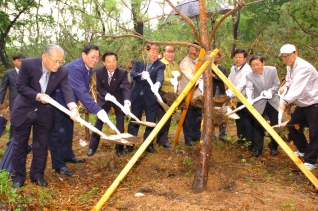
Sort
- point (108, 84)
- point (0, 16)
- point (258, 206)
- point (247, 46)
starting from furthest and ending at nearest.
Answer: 1. point (0, 16)
2. point (247, 46)
3. point (108, 84)
4. point (258, 206)

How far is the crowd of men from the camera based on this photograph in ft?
12.4

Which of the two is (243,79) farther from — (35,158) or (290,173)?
(35,158)

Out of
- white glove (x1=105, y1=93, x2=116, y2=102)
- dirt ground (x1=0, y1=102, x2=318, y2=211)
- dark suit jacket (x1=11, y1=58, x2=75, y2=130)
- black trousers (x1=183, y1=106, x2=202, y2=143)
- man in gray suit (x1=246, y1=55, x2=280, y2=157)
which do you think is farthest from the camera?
black trousers (x1=183, y1=106, x2=202, y2=143)

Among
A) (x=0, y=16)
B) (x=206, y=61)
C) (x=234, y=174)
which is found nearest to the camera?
(x=206, y=61)

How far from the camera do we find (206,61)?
11.8 ft

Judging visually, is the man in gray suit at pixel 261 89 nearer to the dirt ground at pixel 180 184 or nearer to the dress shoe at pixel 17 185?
the dirt ground at pixel 180 184

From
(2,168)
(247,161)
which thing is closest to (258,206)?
(247,161)

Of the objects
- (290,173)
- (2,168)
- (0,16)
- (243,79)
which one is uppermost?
(0,16)

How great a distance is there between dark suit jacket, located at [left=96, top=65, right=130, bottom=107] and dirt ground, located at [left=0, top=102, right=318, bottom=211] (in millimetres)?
1021

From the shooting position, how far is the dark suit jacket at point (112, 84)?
5082 mm

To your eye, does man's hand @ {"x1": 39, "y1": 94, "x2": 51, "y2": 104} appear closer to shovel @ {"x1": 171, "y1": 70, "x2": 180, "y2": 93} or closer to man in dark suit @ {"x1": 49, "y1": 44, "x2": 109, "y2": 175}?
man in dark suit @ {"x1": 49, "y1": 44, "x2": 109, "y2": 175}

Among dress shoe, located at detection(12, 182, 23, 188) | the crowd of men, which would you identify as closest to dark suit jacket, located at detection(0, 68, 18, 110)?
the crowd of men

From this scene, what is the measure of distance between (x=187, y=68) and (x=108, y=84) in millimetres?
1393

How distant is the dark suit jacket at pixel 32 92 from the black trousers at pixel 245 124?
3.16 metres
